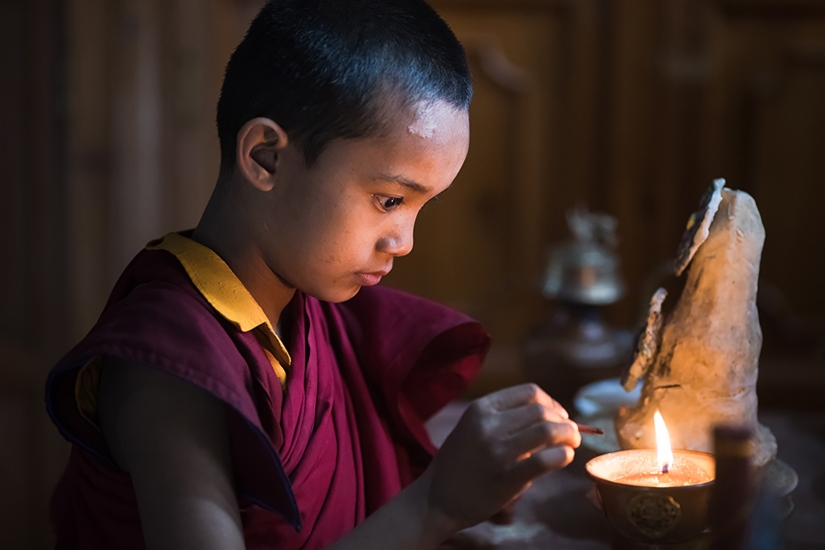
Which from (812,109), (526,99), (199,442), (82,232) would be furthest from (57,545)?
(812,109)

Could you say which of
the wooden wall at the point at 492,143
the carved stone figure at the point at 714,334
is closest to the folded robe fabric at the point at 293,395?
the carved stone figure at the point at 714,334

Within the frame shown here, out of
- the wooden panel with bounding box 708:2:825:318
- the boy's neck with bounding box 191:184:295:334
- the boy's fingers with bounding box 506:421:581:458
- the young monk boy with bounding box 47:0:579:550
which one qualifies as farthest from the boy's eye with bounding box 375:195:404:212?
the wooden panel with bounding box 708:2:825:318

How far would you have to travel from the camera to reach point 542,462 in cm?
62

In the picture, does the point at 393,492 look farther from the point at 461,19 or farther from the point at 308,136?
the point at 461,19

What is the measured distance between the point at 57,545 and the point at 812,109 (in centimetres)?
164

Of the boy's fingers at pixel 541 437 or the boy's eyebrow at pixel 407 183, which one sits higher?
the boy's eyebrow at pixel 407 183

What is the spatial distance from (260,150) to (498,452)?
0.32 meters

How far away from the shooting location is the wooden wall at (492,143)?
172 centimetres

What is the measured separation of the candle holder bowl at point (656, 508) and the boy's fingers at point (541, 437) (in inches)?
1.7

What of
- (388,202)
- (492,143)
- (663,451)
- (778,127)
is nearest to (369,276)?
(388,202)

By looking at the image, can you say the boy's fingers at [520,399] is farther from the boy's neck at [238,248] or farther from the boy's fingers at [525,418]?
the boy's neck at [238,248]

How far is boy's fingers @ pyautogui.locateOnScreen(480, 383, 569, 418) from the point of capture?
0.66 m

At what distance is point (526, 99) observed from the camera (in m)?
1.79

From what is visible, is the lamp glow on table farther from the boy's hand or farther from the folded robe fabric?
the folded robe fabric
